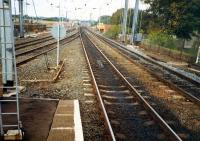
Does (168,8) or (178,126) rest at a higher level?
(168,8)

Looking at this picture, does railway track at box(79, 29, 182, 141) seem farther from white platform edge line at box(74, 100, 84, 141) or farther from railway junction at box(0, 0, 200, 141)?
A: white platform edge line at box(74, 100, 84, 141)

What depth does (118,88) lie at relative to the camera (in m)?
13.4

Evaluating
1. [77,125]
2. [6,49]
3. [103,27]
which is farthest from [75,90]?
[103,27]

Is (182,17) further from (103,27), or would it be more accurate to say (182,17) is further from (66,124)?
(103,27)

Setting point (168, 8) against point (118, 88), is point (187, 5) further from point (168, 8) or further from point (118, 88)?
point (118, 88)

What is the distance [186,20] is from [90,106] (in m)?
23.0

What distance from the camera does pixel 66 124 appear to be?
8.09m

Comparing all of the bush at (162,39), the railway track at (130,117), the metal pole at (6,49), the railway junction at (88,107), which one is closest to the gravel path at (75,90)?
the railway junction at (88,107)

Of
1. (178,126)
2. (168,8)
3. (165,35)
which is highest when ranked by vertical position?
(168,8)

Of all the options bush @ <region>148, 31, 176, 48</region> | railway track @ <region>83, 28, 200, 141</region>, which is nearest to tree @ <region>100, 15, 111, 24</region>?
bush @ <region>148, 31, 176, 48</region>

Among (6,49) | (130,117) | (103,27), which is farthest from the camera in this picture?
(103,27)

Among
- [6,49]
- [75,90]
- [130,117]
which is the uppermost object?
[6,49]

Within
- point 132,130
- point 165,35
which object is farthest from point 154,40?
point 132,130

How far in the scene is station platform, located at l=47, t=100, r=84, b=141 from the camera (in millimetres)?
7195
